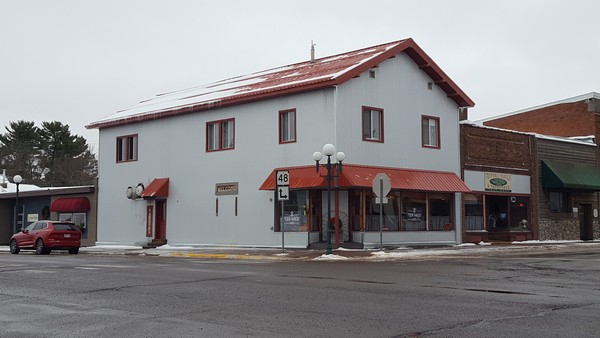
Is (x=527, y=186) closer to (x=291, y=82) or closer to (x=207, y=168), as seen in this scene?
(x=291, y=82)

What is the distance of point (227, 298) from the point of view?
1130 centimetres

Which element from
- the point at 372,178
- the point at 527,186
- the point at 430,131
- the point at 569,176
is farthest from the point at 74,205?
the point at 569,176

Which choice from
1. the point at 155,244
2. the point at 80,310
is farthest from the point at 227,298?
the point at 155,244

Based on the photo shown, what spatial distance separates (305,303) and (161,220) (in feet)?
85.6

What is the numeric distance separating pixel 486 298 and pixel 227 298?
431 cm

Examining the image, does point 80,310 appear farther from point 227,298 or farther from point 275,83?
point 275,83

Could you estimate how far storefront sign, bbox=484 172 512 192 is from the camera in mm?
34844

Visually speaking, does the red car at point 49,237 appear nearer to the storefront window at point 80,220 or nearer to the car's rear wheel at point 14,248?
the car's rear wheel at point 14,248

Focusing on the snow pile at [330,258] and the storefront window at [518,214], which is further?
the storefront window at [518,214]

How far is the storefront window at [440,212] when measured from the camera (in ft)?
102

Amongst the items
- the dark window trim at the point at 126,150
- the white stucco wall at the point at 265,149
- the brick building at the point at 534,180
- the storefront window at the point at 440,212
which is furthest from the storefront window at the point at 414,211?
the dark window trim at the point at 126,150

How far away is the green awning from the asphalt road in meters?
21.3

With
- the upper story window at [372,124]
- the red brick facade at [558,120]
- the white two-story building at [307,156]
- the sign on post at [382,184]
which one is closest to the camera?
the sign on post at [382,184]

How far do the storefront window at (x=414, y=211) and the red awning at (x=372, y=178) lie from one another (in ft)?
2.33
